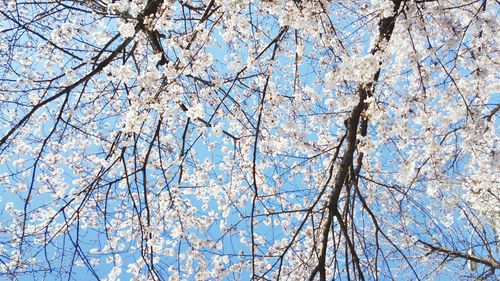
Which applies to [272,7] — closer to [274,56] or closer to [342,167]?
[274,56]

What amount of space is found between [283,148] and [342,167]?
1.35 metres

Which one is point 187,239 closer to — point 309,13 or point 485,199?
point 309,13

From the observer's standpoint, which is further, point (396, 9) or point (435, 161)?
point (435, 161)

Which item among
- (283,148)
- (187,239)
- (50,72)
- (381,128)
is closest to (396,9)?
(381,128)

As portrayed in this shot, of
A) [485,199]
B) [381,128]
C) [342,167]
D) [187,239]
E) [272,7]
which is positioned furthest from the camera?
[485,199]

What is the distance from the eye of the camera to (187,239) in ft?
16.5

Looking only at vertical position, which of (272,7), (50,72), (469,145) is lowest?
(469,145)

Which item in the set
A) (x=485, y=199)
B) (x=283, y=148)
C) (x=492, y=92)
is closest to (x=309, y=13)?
(x=283, y=148)

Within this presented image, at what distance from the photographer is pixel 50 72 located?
5.82m

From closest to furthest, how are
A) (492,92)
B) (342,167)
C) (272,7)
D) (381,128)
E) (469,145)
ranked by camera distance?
(272,7) → (469,145) → (381,128) → (342,167) → (492,92)

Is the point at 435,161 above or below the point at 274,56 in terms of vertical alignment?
below

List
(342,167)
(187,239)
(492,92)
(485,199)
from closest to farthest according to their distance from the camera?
(342,167) → (492,92) → (187,239) → (485,199)

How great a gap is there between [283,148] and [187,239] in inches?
59.5

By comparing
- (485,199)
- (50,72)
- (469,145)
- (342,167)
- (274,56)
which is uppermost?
(50,72)
